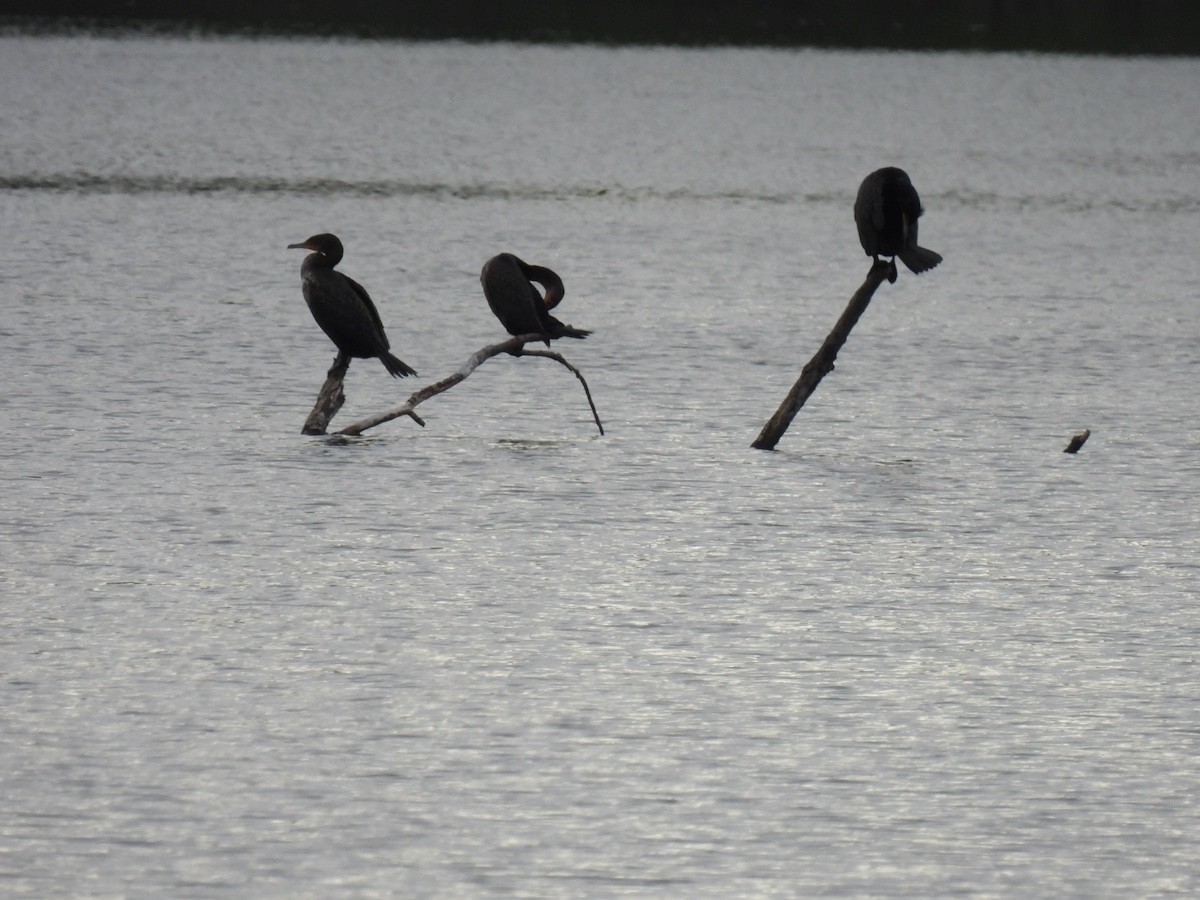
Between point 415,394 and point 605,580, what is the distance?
245 cm

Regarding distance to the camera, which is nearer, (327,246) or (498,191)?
(327,246)

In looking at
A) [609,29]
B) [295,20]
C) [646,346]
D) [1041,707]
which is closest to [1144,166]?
[646,346]

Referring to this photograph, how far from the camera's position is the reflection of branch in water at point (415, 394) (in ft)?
34.7

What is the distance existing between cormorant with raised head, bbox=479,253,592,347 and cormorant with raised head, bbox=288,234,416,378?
1.97 feet

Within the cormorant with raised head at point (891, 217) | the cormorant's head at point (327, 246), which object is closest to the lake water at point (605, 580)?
the cormorant's head at point (327, 246)

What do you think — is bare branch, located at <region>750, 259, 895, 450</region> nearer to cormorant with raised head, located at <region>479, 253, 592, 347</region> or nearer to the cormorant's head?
cormorant with raised head, located at <region>479, 253, 592, 347</region>

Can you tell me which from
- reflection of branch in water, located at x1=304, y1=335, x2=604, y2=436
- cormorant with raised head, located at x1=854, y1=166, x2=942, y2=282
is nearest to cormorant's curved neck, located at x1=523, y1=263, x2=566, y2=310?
reflection of branch in water, located at x1=304, y1=335, x2=604, y2=436

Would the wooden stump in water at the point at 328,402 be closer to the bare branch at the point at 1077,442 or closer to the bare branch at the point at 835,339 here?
the bare branch at the point at 835,339

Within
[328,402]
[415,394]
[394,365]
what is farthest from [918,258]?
[328,402]

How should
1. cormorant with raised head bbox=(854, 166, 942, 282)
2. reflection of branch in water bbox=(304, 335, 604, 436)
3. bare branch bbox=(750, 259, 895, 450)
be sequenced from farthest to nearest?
reflection of branch in water bbox=(304, 335, 604, 436) → bare branch bbox=(750, 259, 895, 450) → cormorant with raised head bbox=(854, 166, 942, 282)

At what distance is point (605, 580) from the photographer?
8438 mm

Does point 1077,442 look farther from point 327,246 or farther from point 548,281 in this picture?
point 327,246

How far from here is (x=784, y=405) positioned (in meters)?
11.0

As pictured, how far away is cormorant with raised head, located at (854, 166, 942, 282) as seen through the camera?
10250 mm
